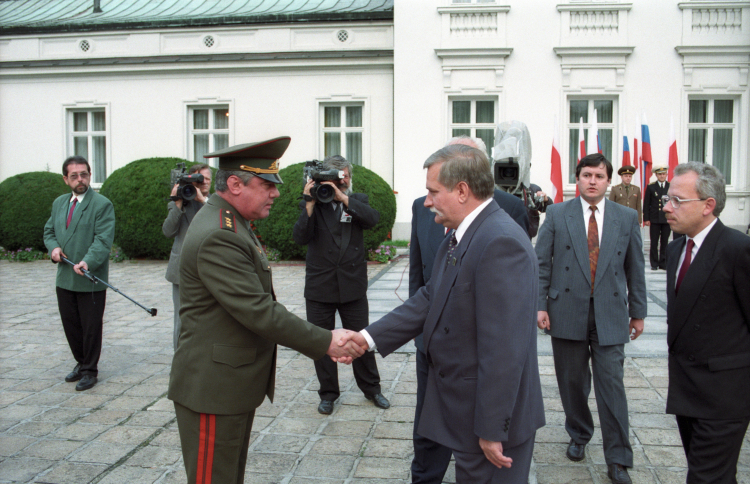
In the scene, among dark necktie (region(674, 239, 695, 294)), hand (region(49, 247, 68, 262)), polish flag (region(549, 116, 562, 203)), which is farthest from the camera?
polish flag (region(549, 116, 562, 203))

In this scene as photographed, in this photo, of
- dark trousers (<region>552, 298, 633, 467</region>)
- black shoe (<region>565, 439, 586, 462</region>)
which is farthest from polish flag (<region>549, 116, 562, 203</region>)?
black shoe (<region>565, 439, 586, 462</region>)

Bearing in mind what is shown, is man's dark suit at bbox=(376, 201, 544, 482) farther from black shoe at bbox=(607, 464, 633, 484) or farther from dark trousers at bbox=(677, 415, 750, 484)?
black shoe at bbox=(607, 464, 633, 484)

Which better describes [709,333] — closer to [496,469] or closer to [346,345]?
[496,469]

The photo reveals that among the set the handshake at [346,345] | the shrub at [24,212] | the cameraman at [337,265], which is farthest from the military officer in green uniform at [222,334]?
the shrub at [24,212]

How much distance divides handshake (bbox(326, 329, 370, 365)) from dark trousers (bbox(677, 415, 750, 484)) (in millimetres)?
1627

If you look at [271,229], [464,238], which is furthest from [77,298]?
[271,229]

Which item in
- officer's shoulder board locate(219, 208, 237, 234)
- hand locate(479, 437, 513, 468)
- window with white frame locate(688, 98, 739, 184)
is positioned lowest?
hand locate(479, 437, 513, 468)

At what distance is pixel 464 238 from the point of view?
243 centimetres

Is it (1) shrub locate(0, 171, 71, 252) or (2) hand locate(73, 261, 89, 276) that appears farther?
(1) shrub locate(0, 171, 71, 252)

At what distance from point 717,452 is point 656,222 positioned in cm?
1030

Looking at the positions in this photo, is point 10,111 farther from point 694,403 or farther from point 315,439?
point 694,403

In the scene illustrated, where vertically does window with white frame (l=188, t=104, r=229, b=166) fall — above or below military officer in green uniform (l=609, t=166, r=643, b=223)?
above

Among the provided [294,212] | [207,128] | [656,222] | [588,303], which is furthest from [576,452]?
[207,128]

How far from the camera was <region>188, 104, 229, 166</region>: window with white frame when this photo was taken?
16750 millimetres
